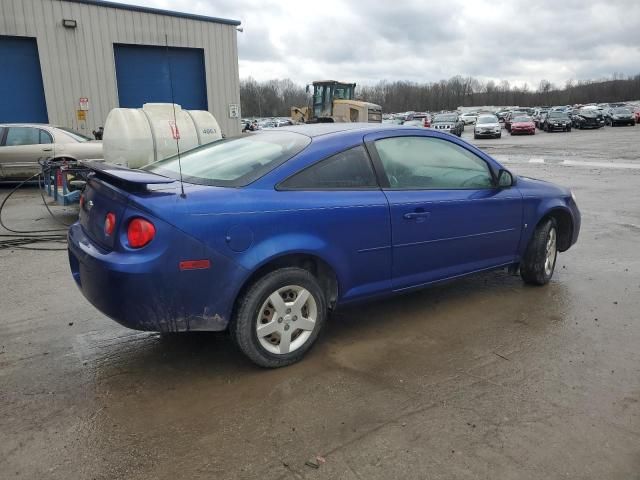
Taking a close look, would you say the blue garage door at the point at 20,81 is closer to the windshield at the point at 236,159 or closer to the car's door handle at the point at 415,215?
the windshield at the point at 236,159

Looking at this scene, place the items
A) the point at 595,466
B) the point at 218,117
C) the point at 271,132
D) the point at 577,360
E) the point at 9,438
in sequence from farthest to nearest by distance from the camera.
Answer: the point at 218,117, the point at 271,132, the point at 577,360, the point at 9,438, the point at 595,466

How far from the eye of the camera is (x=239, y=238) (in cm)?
307

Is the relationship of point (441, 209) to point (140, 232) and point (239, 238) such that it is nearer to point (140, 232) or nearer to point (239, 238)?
point (239, 238)

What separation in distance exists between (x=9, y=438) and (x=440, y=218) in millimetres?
3048

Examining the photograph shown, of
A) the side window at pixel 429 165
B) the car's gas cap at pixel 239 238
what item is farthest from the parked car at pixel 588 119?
the car's gas cap at pixel 239 238

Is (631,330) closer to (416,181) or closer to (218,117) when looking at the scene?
(416,181)

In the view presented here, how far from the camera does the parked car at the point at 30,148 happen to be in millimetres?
11633

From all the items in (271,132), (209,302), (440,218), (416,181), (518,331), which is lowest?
(518,331)

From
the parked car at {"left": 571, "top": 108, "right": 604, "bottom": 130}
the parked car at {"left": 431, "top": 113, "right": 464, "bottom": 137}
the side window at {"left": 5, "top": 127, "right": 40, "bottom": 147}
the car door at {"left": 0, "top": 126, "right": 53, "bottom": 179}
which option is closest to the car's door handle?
the car door at {"left": 0, "top": 126, "right": 53, "bottom": 179}

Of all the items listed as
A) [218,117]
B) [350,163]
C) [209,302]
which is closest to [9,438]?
[209,302]

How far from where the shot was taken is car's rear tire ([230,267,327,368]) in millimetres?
3168

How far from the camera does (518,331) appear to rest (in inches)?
158

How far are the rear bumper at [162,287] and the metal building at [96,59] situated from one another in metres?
13.4

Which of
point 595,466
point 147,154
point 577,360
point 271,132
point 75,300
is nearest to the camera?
point 595,466
